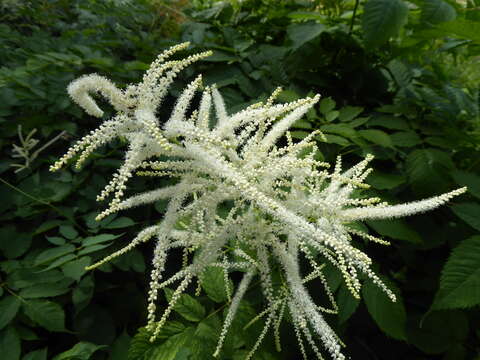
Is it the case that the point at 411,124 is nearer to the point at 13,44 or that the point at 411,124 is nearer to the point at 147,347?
the point at 147,347

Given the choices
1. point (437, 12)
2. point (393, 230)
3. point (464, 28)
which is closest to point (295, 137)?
point (393, 230)

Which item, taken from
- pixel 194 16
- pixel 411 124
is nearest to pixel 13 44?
pixel 194 16

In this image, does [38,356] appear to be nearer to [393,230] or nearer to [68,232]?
[68,232]

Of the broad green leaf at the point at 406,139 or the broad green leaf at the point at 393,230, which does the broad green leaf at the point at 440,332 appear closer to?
the broad green leaf at the point at 393,230

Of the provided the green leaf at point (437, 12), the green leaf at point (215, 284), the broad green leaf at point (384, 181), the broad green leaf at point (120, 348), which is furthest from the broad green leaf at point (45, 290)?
the green leaf at point (437, 12)

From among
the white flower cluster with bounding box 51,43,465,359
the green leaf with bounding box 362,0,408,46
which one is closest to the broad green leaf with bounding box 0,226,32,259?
the white flower cluster with bounding box 51,43,465,359

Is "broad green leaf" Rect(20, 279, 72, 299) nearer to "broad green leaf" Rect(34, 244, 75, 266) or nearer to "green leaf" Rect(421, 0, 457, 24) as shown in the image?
"broad green leaf" Rect(34, 244, 75, 266)
